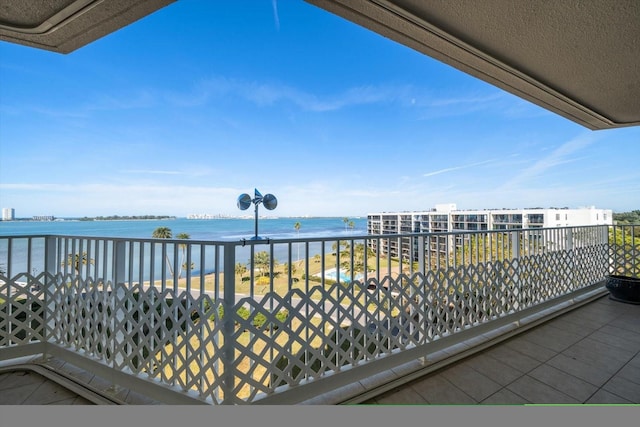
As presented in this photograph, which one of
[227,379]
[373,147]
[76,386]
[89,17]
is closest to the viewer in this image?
[227,379]

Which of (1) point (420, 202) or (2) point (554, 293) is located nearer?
(2) point (554, 293)

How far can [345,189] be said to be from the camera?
36188mm

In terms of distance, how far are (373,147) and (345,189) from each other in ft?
33.6

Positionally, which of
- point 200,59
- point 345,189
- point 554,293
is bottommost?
point 554,293

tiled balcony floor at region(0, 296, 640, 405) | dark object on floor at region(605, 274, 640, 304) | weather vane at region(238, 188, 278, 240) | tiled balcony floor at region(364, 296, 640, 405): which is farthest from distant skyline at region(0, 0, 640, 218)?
tiled balcony floor at region(364, 296, 640, 405)

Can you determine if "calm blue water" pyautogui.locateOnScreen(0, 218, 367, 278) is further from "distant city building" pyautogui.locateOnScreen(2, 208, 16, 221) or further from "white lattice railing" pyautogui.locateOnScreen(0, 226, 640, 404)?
"distant city building" pyautogui.locateOnScreen(2, 208, 16, 221)

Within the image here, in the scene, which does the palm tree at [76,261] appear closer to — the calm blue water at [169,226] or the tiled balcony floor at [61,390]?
the calm blue water at [169,226]

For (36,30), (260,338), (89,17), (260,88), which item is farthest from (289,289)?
(260,88)

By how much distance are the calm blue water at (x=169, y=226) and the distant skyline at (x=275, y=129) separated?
1476 mm

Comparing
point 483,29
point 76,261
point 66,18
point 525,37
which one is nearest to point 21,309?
point 76,261

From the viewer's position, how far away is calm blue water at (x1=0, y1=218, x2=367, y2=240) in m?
2.21

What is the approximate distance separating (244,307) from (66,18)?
214cm

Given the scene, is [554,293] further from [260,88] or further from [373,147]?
[373,147]

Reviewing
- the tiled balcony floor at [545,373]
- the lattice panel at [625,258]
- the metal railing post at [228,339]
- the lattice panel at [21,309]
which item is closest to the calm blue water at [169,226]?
the metal railing post at [228,339]
